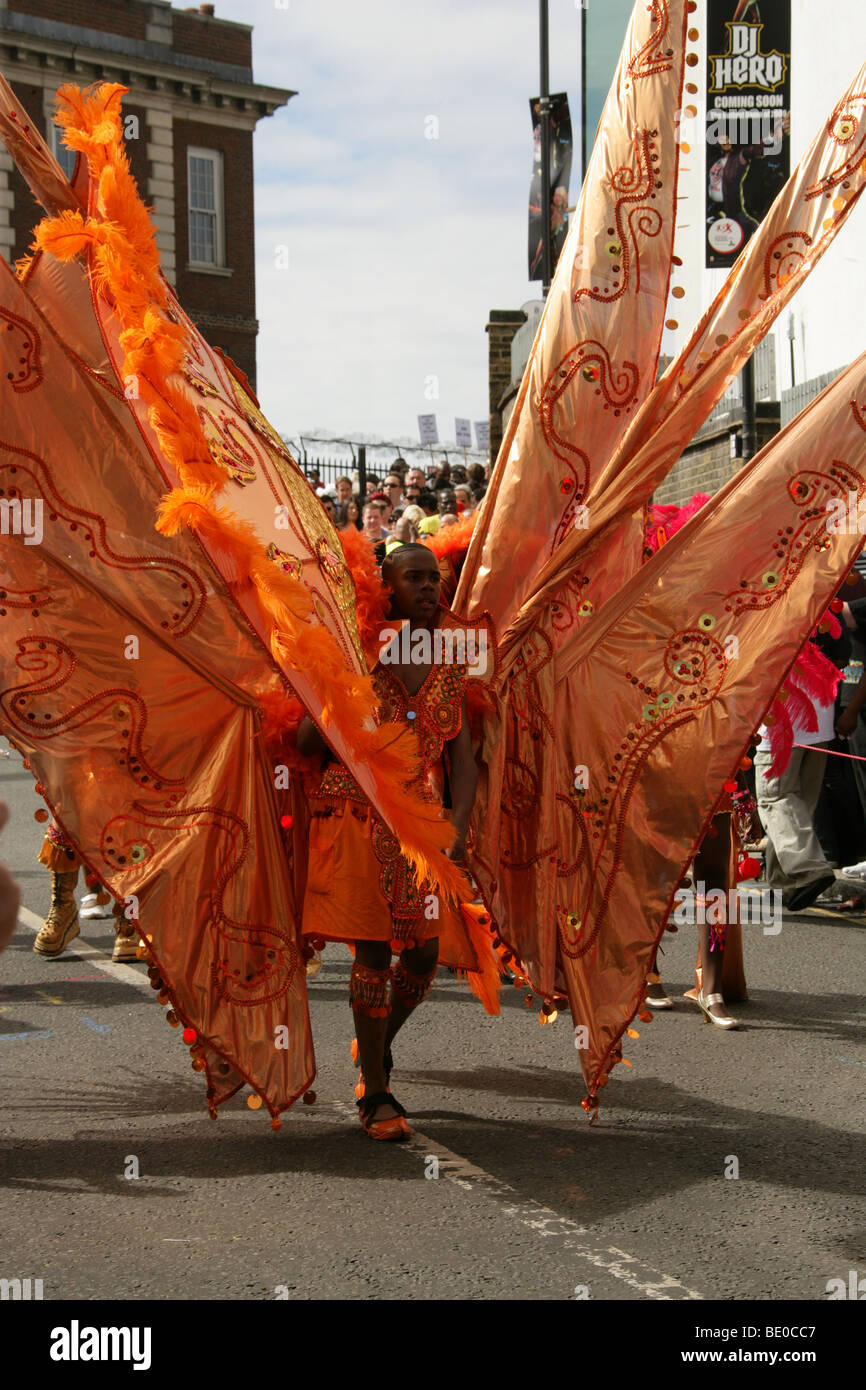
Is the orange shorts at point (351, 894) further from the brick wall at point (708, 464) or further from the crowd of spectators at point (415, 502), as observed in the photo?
the brick wall at point (708, 464)

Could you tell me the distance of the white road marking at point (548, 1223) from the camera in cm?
327

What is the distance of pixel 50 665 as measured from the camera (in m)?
4.09

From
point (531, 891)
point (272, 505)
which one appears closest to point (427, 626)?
point (272, 505)

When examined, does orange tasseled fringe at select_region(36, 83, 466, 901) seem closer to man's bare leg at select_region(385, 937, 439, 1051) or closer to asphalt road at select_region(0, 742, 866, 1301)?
man's bare leg at select_region(385, 937, 439, 1051)

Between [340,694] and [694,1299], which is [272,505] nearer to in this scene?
[340,694]

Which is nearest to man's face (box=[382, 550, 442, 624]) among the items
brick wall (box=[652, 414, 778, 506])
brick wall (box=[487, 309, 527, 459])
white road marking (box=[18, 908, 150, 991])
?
white road marking (box=[18, 908, 150, 991])

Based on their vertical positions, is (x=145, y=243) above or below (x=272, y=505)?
above

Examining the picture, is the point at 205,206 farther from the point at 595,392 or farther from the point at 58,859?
the point at 595,392

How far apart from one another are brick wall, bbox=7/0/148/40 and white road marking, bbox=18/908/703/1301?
28.1 m

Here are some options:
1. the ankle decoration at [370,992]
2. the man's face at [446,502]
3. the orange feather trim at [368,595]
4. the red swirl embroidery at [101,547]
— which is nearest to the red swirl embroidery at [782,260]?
the orange feather trim at [368,595]

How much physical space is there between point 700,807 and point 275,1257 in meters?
1.82

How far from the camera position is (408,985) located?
176 inches

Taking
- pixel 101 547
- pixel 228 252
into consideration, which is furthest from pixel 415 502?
pixel 228 252

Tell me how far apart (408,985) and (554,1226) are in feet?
3.34
